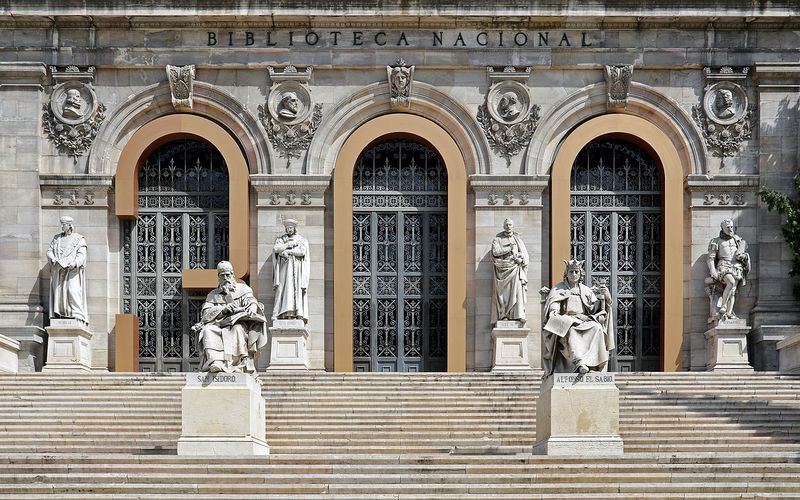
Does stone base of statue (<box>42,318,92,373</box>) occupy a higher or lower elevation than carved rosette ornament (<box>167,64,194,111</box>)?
lower

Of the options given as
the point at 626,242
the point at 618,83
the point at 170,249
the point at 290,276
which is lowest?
the point at 290,276

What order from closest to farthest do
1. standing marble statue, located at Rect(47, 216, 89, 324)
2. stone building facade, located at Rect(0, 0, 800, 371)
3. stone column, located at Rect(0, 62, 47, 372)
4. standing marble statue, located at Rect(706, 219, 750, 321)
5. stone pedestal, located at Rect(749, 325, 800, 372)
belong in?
standing marble statue, located at Rect(47, 216, 89, 324) < stone pedestal, located at Rect(749, 325, 800, 372) < standing marble statue, located at Rect(706, 219, 750, 321) < stone column, located at Rect(0, 62, 47, 372) < stone building facade, located at Rect(0, 0, 800, 371)

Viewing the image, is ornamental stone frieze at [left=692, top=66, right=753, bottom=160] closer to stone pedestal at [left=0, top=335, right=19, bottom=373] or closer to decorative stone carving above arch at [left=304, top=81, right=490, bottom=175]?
decorative stone carving above arch at [left=304, top=81, right=490, bottom=175]

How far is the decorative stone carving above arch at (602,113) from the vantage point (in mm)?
36594

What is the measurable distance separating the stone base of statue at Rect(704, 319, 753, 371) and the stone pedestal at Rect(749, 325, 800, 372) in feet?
1.01

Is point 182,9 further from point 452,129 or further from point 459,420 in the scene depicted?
point 459,420

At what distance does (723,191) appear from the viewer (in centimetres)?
3647

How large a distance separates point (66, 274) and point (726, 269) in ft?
47.7

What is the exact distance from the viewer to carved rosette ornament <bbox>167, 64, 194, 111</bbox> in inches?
1435

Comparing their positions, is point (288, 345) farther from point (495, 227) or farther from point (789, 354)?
point (789, 354)

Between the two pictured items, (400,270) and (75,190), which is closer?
(75,190)

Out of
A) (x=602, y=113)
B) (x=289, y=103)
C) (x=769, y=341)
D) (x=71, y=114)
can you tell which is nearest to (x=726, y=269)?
(x=769, y=341)

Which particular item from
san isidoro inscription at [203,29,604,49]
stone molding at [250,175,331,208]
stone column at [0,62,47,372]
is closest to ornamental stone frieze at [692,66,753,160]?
san isidoro inscription at [203,29,604,49]

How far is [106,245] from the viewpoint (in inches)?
1432
